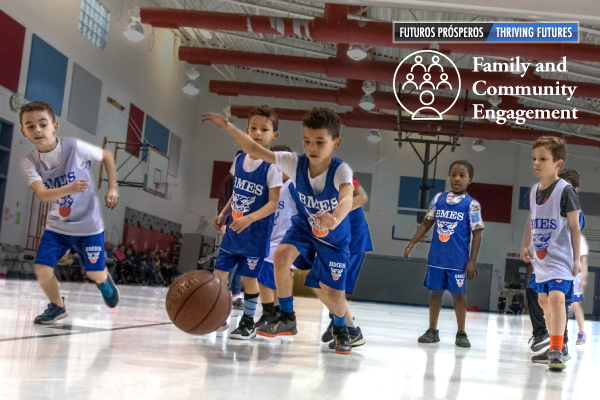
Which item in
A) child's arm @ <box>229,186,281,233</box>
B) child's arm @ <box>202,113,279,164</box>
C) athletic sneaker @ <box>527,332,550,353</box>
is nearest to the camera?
child's arm @ <box>202,113,279,164</box>

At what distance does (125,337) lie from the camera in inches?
128

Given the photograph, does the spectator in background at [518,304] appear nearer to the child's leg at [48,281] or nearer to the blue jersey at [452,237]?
the blue jersey at [452,237]

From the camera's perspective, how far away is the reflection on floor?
1.91 metres

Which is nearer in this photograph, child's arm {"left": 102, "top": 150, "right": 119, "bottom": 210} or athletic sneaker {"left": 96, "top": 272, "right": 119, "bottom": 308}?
child's arm {"left": 102, "top": 150, "right": 119, "bottom": 210}

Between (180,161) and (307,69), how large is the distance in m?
8.43

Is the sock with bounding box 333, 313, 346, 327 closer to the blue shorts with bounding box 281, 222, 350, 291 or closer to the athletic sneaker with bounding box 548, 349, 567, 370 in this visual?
the blue shorts with bounding box 281, 222, 350, 291

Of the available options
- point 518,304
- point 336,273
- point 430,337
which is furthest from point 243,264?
point 518,304

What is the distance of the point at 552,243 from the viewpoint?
12.0ft

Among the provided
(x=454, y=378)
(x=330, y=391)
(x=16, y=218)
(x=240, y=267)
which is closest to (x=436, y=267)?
(x=240, y=267)

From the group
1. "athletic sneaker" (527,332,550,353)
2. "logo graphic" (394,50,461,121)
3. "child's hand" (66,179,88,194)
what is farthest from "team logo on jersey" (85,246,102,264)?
"logo graphic" (394,50,461,121)

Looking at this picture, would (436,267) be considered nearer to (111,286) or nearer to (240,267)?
(240,267)

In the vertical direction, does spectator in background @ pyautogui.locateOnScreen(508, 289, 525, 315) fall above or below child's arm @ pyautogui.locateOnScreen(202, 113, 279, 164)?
below

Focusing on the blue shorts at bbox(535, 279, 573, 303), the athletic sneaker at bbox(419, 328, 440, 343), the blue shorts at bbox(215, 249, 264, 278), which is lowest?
the athletic sneaker at bbox(419, 328, 440, 343)

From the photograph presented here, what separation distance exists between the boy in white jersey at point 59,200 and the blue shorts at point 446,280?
8.76 ft
